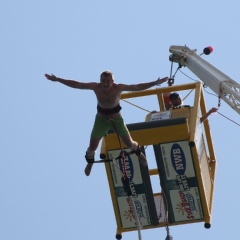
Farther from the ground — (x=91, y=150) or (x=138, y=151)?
(x=91, y=150)

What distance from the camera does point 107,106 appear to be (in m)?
23.9

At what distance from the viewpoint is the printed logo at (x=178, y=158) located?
26.4 metres

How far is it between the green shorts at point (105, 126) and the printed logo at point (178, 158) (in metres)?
2.30

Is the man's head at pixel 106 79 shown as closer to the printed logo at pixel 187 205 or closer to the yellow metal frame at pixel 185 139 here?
the yellow metal frame at pixel 185 139

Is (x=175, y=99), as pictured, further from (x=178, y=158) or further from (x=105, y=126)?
(x=105, y=126)

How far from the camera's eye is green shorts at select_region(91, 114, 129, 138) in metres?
24.2

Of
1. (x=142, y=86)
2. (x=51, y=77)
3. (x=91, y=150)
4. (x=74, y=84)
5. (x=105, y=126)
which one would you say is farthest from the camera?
(x=91, y=150)

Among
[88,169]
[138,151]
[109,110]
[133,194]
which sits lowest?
[133,194]

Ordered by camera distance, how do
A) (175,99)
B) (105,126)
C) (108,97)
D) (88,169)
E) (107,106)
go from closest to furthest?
(108,97) → (107,106) → (105,126) → (88,169) → (175,99)

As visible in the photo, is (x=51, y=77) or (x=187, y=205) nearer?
(x=51, y=77)

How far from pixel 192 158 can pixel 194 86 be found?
7.01 feet

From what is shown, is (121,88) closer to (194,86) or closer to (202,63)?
(194,86)

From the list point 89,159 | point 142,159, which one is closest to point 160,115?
point 142,159

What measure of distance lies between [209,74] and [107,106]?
553cm
